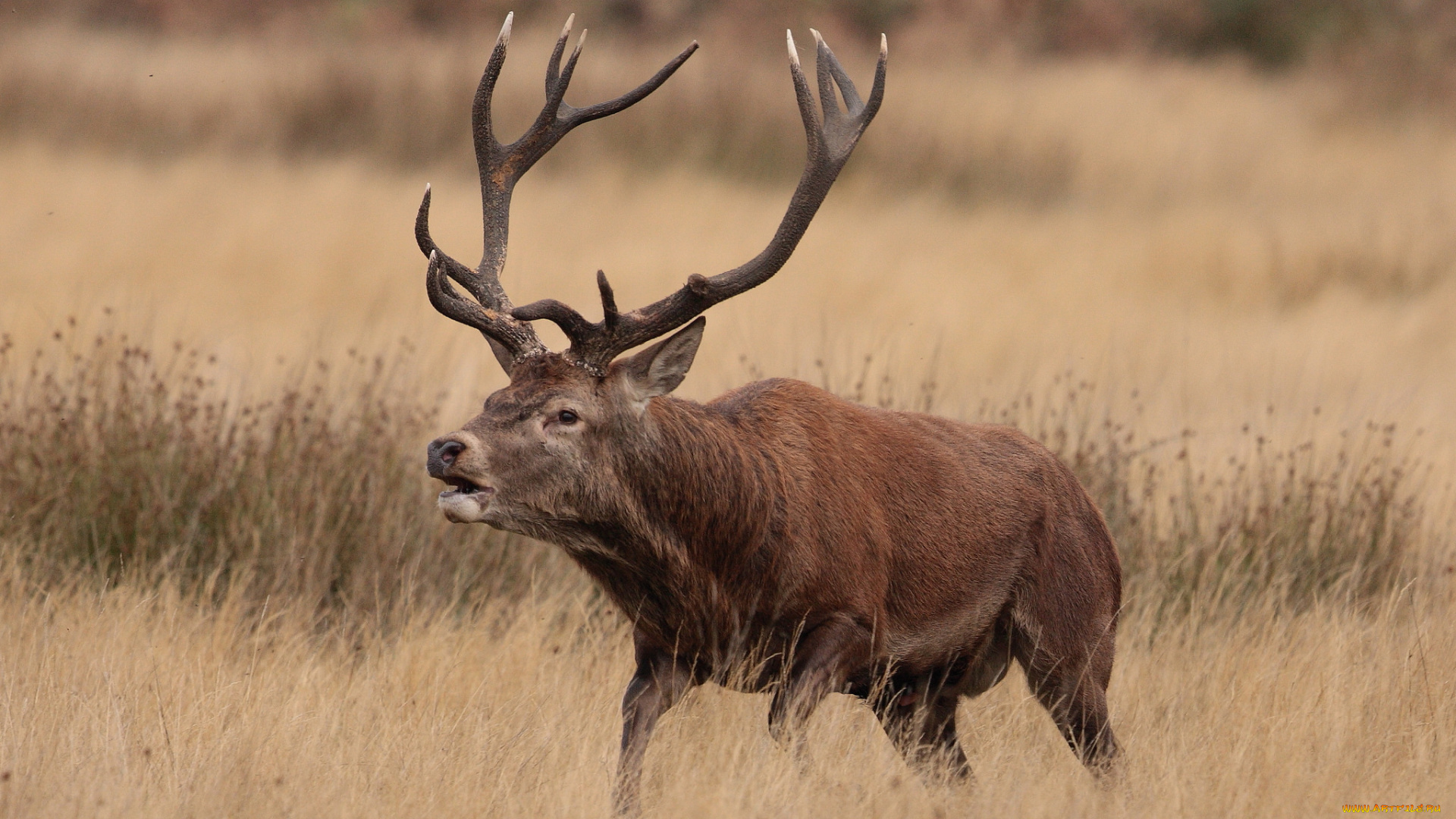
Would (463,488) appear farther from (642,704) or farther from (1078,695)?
(1078,695)

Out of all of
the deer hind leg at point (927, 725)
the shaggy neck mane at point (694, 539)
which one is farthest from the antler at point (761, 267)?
the deer hind leg at point (927, 725)

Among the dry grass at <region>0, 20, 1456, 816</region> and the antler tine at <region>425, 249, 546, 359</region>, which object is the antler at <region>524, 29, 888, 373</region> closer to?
the antler tine at <region>425, 249, 546, 359</region>

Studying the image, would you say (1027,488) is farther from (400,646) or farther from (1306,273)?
(1306,273)

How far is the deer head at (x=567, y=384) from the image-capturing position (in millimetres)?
4551

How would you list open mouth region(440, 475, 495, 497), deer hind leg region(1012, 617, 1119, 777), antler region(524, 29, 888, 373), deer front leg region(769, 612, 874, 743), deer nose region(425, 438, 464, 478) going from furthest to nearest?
deer hind leg region(1012, 617, 1119, 777)
antler region(524, 29, 888, 373)
deer front leg region(769, 612, 874, 743)
open mouth region(440, 475, 495, 497)
deer nose region(425, 438, 464, 478)

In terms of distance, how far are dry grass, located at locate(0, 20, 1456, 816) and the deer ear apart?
105cm

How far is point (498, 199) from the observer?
541 cm

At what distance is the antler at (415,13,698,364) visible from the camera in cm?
482

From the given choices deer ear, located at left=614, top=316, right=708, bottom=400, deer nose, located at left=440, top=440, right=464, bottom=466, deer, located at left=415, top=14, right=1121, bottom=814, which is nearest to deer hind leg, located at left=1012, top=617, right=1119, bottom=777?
deer, located at left=415, top=14, right=1121, bottom=814

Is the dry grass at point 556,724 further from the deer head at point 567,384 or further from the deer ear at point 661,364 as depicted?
the deer ear at point 661,364

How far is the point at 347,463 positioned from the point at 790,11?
19075 millimetres

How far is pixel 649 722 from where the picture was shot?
4.73 m

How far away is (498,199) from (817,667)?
1809 mm

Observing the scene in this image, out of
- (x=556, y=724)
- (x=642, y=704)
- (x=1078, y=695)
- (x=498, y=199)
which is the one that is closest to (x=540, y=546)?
(x=556, y=724)
